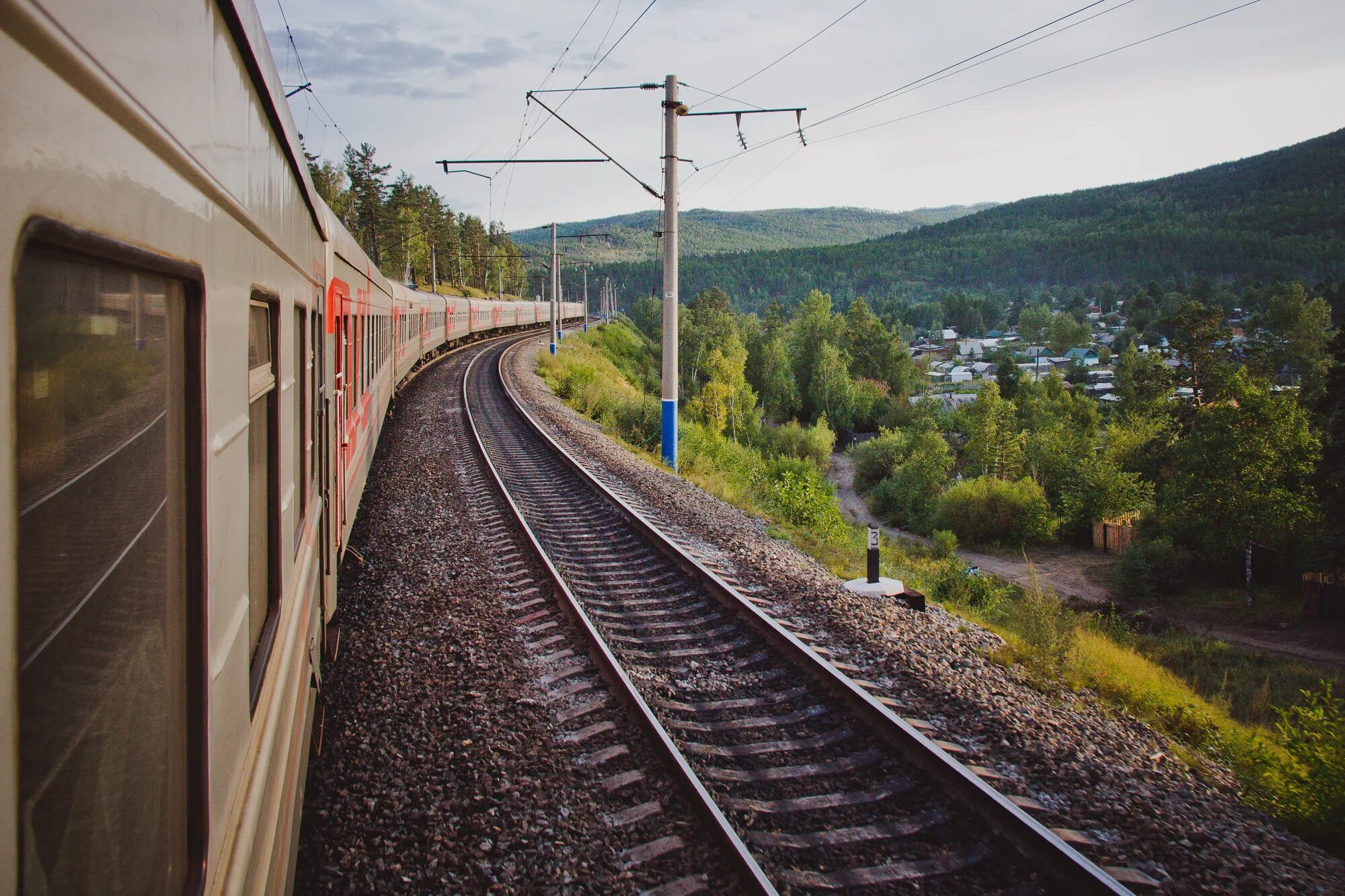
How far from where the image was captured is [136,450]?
50.1 inches

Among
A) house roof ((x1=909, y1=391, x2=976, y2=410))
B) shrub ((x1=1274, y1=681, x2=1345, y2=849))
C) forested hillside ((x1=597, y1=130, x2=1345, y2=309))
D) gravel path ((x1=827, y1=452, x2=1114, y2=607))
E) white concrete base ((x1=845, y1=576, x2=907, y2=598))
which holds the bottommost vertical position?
gravel path ((x1=827, y1=452, x2=1114, y2=607))

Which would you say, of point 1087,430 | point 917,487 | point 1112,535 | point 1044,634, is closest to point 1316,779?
point 1044,634

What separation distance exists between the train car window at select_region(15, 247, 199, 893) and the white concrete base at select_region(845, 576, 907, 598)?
23.7ft

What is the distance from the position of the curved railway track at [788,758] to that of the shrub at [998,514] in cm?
3876

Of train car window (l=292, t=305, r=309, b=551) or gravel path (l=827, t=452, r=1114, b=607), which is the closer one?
train car window (l=292, t=305, r=309, b=551)

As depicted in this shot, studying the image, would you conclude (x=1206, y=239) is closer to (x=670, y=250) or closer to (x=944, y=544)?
(x=944, y=544)

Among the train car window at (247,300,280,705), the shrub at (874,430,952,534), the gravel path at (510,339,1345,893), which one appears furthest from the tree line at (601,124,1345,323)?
the train car window at (247,300,280,705)

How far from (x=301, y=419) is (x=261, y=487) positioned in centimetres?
129

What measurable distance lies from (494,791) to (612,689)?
1.34 m

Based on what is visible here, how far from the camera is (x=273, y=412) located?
2.91 m

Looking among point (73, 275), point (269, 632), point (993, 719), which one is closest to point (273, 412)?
point (269, 632)

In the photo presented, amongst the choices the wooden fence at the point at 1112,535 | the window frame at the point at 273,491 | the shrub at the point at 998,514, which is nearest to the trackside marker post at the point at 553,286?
the shrub at the point at 998,514

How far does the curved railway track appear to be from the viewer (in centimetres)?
390

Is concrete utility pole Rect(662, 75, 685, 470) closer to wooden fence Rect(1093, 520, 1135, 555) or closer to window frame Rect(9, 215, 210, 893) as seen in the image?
window frame Rect(9, 215, 210, 893)
